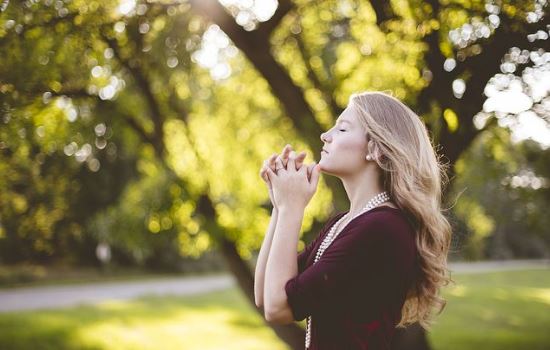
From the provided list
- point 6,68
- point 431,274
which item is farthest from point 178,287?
point 431,274

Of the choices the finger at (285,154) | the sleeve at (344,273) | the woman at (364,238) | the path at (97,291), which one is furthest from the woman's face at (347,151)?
the path at (97,291)

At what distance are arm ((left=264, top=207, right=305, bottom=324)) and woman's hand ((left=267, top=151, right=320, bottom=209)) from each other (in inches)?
1.2

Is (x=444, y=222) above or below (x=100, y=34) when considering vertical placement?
below

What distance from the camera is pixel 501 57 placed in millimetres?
4070

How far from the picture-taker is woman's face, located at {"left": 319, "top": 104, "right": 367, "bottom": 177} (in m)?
2.03

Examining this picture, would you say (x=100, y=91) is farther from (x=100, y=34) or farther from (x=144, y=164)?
(x=144, y=164)

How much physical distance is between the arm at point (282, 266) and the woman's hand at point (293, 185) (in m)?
0.03

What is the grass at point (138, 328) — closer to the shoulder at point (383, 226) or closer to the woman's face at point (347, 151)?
the woman's face at point (347, 151)

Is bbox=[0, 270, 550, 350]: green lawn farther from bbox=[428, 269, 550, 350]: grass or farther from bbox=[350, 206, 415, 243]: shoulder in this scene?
bbox=[350, 206, 415, 243]: shoulder

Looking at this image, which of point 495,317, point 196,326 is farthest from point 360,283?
point 495,317

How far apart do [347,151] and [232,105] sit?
6587 millimetres

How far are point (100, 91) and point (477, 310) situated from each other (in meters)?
16.6

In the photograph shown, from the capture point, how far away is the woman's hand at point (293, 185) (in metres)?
1.99

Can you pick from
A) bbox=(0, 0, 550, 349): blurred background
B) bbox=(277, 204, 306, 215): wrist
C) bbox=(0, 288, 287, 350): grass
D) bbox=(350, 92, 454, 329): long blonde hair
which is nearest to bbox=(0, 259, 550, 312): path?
bbox=(0, 288, 287, 350): grass
